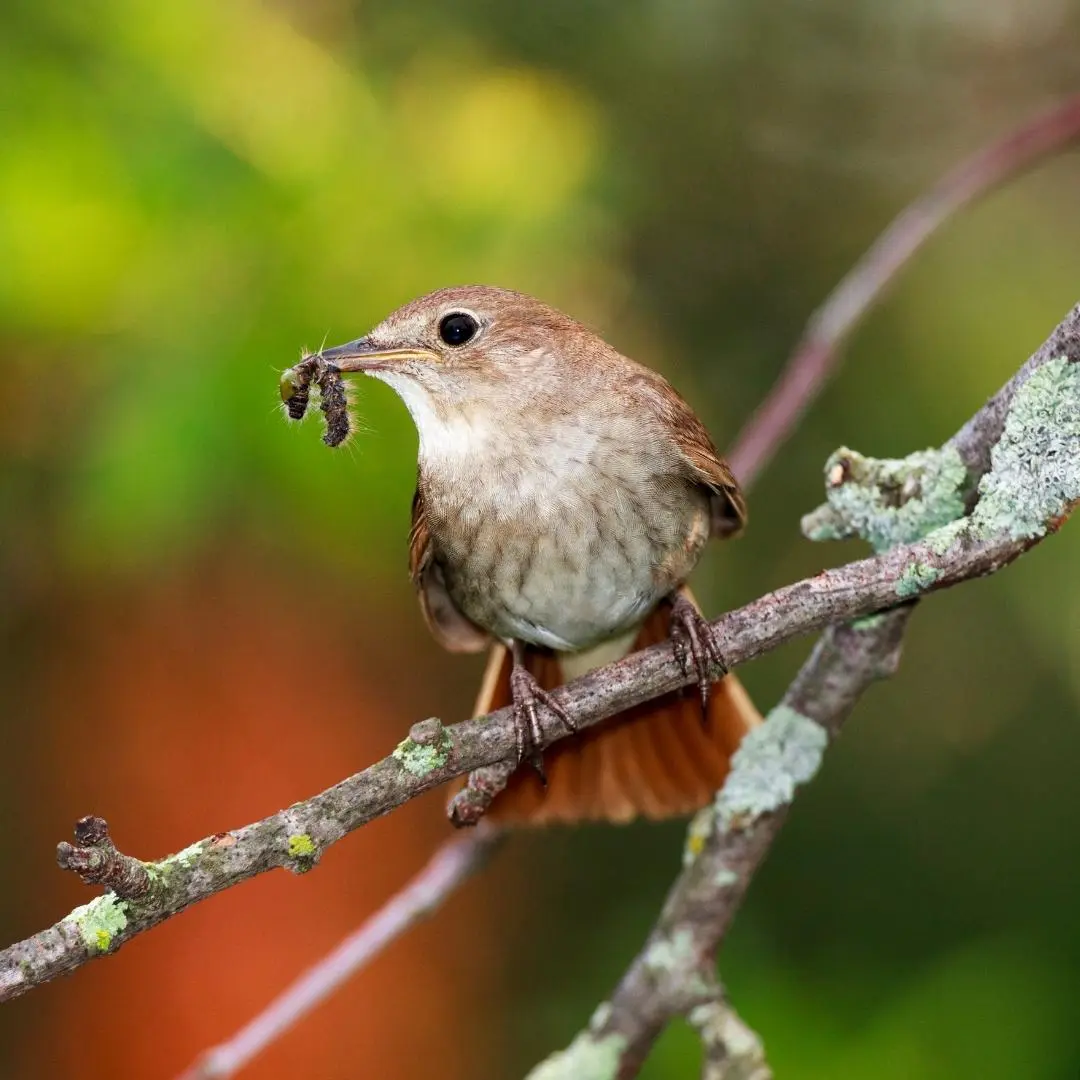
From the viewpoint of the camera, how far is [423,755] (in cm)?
215

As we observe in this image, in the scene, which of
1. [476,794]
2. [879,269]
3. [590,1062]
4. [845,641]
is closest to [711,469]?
[845,641]

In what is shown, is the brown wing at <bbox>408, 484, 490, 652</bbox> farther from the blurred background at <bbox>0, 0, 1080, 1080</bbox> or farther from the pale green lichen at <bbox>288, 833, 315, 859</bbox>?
the pale green lichen at <bbox>288, 833, 315, 859</bbox>

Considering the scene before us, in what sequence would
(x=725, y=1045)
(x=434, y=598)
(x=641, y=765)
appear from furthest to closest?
1. (x=434, y=598)
2. (x=641, y=765)
3. (x=725, y=1045)

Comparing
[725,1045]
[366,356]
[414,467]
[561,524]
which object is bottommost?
[725,1045]

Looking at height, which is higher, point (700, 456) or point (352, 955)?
point (700, 456)

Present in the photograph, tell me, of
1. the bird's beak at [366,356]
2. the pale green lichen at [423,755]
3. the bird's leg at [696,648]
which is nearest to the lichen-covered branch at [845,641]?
the bird's leg at [696,648]

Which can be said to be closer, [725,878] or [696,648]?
[696,648]

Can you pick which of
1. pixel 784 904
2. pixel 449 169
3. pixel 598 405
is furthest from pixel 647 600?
pixel 784 904

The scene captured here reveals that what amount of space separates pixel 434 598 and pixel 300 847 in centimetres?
134

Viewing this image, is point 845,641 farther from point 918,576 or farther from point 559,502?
point 559,502

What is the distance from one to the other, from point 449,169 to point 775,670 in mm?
2050

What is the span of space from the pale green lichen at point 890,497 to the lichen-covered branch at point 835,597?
0.37ft

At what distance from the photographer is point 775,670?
179 inches

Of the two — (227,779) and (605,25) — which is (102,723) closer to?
(227,779)
